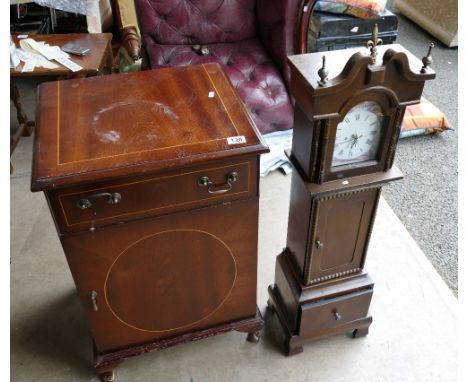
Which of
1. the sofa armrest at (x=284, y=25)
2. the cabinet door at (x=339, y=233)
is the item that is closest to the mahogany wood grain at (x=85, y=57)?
the sofa armrest at (x=284, y=25)

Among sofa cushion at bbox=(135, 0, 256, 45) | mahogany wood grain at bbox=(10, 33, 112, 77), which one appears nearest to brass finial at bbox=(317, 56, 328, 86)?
mahogany wood grain at bbox=(10, 33, 112, 77)

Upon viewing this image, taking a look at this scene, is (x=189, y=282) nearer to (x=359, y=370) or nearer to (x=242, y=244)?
(x=242, y=244)

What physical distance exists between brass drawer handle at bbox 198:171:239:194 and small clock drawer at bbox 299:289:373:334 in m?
0.47

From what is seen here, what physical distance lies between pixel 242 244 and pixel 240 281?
0.47 ft

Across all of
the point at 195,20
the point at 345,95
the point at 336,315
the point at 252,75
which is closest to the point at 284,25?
the point at 252,75

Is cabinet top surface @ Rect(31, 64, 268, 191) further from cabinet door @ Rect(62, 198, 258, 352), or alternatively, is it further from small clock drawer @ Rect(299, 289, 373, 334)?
small clock drawer @ Rect(299, 289, 373, 334)

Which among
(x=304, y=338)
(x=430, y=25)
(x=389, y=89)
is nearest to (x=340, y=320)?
(x=304, y=338)

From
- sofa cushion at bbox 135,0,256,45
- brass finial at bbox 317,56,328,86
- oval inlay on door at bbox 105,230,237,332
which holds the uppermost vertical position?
brass finial at bbox 317,56,328,86

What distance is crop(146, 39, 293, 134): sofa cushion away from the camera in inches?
84.5

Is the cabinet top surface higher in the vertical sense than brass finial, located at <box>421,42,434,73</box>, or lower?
lower

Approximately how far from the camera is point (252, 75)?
222cm

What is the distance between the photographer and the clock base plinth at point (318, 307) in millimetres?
1327

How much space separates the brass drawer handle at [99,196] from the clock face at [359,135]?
20.4 inches

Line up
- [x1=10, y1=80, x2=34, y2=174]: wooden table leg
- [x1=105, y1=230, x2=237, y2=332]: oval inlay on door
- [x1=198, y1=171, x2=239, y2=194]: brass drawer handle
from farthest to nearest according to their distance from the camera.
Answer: [x1=10, y1=80, x2=34, y2=174]: wooden table leg → [x1=105, y1=230, x2=237, y2=332]: oval inlay on door → [x1=198, y1=171, x2=239, y2=194]: brass drawer handle
